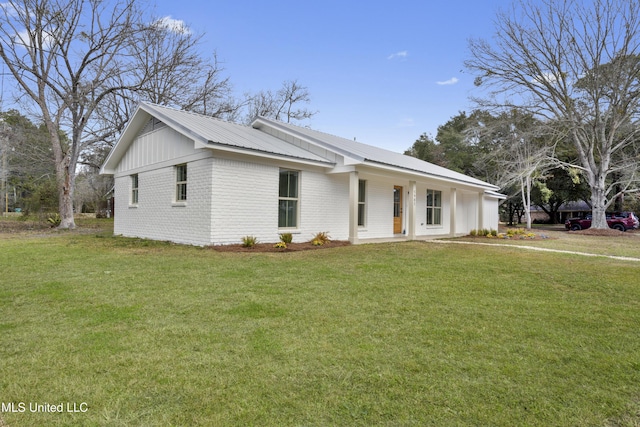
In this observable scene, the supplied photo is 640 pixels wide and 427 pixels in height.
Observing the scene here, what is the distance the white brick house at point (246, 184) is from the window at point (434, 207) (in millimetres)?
854

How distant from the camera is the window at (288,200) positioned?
38.2ft

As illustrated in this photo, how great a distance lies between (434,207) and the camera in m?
17.9

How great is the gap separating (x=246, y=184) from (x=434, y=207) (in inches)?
418

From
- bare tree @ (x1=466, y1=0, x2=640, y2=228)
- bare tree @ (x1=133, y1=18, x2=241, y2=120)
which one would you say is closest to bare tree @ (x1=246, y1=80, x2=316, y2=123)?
bare tree @ (x1=133, y1=18, x2=241, y2=120)

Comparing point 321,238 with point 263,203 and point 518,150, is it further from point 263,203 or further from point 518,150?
point 518,150

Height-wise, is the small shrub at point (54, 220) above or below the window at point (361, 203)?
below

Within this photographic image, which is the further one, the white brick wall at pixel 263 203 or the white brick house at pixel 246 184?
the white brick house at pixel 246 184

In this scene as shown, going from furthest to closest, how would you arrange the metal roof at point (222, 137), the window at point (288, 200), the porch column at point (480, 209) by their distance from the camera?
the porch column at point (480, 209)
the window at point (288, 200)
the metal roof at point (222, 137)

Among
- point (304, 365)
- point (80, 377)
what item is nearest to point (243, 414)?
point (304, 365)

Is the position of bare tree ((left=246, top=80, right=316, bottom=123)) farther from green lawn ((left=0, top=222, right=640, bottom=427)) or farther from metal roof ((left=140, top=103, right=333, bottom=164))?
green lawn ((left=0, top=222, right=640, bottom=427))

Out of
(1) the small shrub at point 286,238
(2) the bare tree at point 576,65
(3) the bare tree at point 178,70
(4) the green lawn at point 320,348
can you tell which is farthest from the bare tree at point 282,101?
(4) the green lawn at point 320,348

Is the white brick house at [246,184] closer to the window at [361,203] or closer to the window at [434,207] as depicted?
the window at [361,203]

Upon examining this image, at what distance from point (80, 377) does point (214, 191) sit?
301 inches

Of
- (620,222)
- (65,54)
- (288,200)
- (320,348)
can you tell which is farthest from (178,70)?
(620,222)
